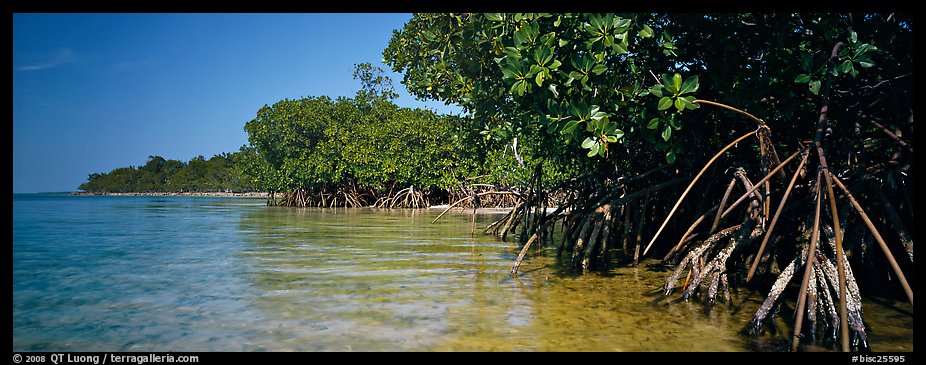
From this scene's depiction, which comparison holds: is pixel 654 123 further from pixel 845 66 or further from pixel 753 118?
pixel 845 66

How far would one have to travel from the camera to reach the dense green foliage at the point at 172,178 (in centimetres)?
7744

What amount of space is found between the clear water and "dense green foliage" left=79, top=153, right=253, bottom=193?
6908cm

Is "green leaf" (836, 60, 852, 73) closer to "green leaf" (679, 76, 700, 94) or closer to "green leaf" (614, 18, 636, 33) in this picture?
"green leaf" (679, 76, 700, 94)

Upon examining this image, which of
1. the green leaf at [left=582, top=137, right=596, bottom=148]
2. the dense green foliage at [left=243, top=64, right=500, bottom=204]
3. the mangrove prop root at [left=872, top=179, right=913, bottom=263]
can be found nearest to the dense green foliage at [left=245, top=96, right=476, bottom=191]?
the dense green foliage at [left=243, top=64, right=500, bottom=204]

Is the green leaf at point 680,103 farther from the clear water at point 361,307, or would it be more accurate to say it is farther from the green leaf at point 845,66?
the clear water at point 361,307

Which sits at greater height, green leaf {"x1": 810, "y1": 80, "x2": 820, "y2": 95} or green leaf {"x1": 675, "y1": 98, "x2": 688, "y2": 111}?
green leaf {"x1": 810, "y1": 80, "x2": 820, "y2": 95}

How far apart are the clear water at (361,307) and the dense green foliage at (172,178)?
227 feet

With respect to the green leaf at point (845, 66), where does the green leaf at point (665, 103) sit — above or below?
below

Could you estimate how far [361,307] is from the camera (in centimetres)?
427

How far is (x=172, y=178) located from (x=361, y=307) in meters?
88.6

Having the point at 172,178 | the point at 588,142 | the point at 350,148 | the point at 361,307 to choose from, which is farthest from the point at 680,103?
the point at 172,178

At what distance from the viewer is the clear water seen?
342 centimetres

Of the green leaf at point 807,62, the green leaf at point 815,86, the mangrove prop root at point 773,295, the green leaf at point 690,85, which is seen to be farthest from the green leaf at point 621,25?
the mangrove prop root at point 773,295
